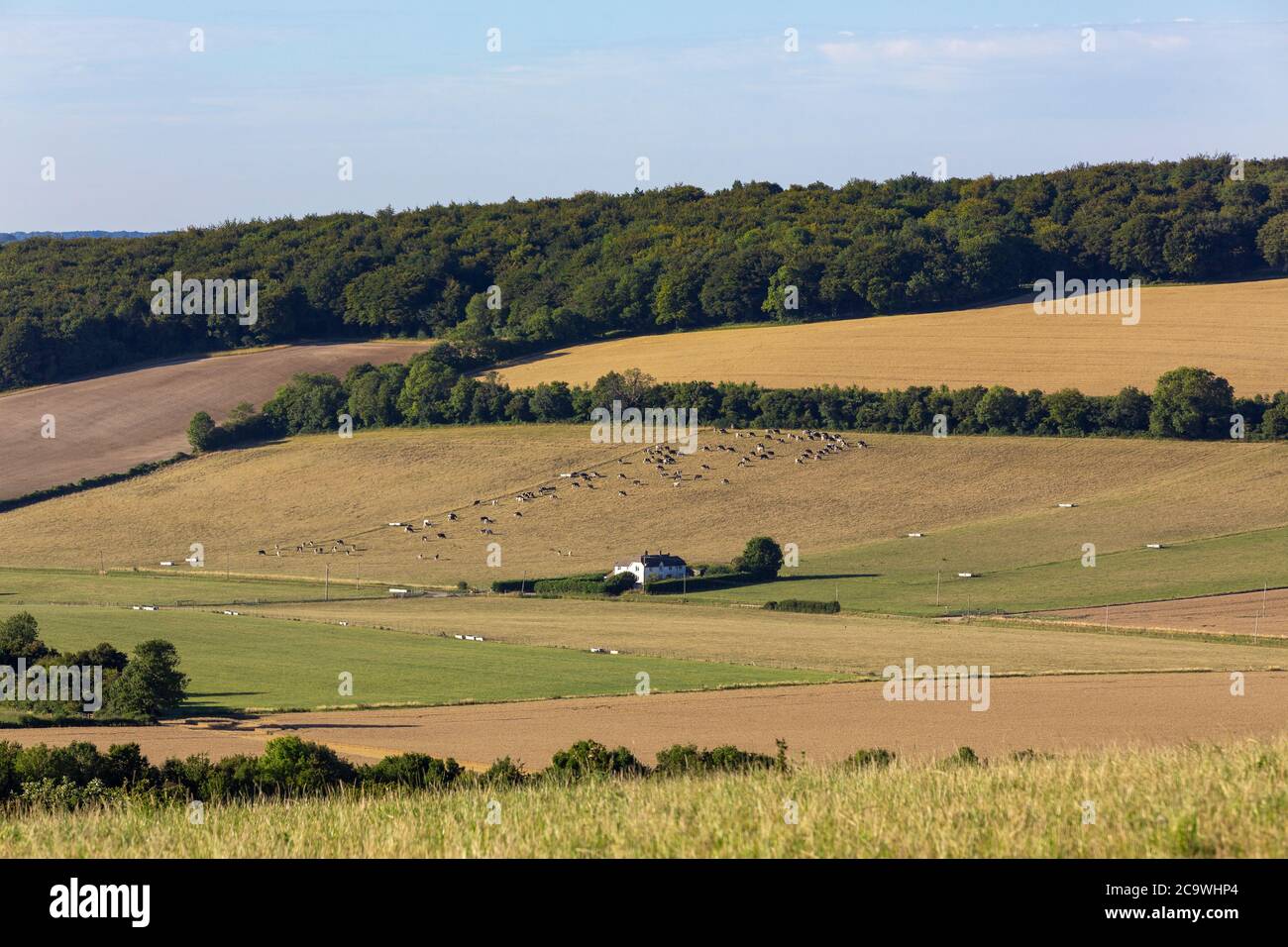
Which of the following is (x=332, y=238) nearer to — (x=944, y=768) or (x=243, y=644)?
(x=243, y=644)

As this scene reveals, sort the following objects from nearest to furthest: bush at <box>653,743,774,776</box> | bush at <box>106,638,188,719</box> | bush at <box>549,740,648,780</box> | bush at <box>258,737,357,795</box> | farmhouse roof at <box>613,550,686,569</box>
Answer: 1. bush at <box>653,743,774,776</box>
2. bush at <box>258,737,357,795</box>
3. bush at <box>549,740,648,780</box>
4. bush at <box>106,638,188,719</box>
5. farmhouse roof at <box>613,550,686,569</box>

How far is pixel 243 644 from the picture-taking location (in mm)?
57719

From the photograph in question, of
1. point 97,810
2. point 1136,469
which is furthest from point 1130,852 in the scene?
point 1136,469

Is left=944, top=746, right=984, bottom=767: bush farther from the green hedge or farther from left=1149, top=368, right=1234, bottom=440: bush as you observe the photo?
the green hedge

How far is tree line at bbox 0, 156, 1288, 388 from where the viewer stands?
127 m

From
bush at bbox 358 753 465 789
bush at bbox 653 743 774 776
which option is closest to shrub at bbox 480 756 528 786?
bush at bbox 358 753 465 789

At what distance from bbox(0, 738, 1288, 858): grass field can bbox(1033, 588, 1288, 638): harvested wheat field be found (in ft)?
148

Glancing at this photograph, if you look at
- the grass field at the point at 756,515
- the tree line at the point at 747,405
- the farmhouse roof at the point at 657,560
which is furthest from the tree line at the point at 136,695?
the tree line at the point at 747,405

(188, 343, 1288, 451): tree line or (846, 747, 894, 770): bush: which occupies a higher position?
(188, 343, 1288, 451): tree line

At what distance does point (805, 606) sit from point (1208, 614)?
682 inches

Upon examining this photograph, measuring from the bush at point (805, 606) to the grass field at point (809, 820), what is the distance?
166 ft

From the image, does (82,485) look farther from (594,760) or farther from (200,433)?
(594,760)

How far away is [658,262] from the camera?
138 meters

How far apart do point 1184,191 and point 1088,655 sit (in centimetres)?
9150
